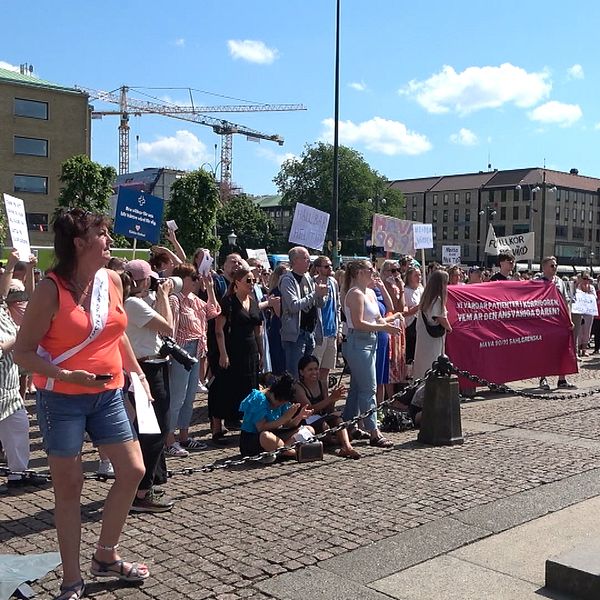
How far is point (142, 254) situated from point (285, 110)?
145 metres

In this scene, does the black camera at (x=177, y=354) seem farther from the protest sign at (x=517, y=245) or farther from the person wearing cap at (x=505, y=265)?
the protest sign at (x=517, y=245)

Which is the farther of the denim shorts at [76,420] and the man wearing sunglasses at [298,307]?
the man wearing sunglasses at [298,307]

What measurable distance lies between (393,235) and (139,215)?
15.3 ft

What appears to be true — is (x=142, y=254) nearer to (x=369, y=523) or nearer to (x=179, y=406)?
(x=179, y=406)

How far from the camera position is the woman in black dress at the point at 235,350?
8.06 m

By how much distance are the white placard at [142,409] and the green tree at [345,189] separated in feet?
312

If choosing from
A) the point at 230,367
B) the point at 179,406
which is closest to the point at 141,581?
the point at 179,406

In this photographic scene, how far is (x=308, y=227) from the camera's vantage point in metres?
11.9

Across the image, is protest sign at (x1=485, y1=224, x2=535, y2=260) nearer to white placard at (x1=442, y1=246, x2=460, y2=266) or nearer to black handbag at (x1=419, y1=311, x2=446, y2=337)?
white placard at (x1=442, y1=246, x2=460, y2=266)

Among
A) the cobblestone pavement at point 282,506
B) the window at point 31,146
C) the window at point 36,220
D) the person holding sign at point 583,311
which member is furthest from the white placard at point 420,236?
the window at point 31,146

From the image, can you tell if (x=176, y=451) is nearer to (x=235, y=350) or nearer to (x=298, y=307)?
(x=235, y=350)

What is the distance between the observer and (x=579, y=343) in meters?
17.4

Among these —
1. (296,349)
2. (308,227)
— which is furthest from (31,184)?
(296,349)

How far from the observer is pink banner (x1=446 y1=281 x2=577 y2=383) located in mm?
10672
